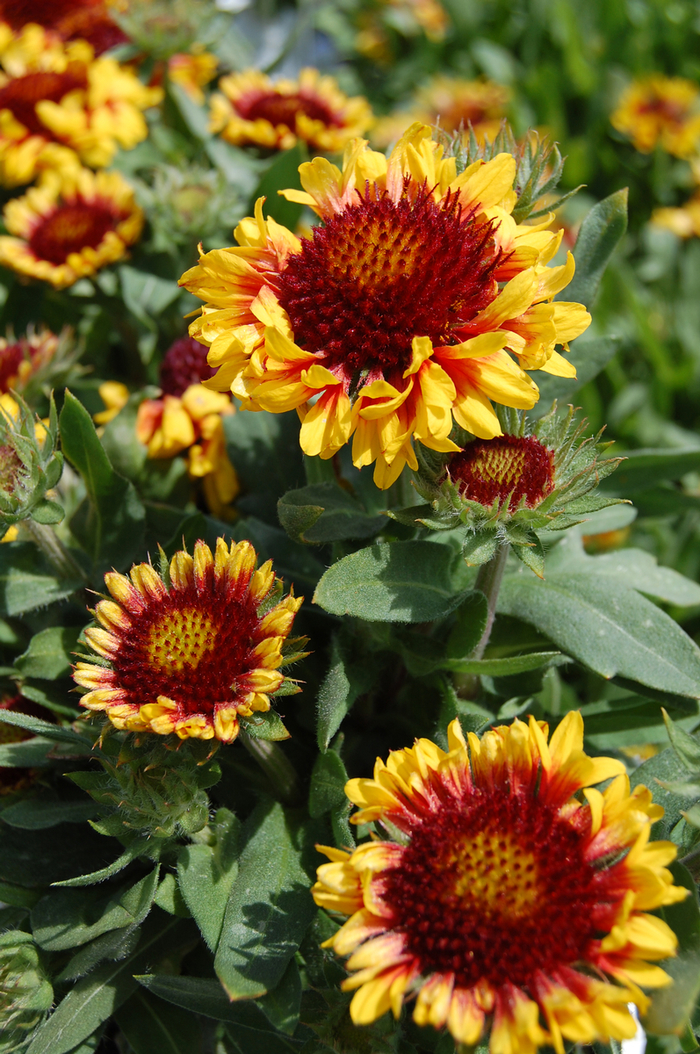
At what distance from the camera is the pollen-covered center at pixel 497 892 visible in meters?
0.80

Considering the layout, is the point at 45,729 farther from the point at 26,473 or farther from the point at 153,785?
the point at 26,473

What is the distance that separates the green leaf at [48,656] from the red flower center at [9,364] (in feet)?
1.84

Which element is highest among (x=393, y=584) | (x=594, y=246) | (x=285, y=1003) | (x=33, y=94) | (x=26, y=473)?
(x=33, y=94)

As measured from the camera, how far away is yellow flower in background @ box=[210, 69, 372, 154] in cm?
203

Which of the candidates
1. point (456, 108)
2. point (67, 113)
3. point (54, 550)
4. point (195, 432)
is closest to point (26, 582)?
point (54, 550)

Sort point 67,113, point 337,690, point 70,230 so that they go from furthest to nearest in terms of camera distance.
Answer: point 67,113 → point 70,230 → point 337,690

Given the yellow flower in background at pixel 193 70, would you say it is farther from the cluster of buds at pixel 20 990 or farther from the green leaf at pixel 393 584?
the cluster of buds at pixel 20 990

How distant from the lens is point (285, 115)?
2.09m

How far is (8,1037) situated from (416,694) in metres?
0.76

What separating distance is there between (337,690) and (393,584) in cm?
16

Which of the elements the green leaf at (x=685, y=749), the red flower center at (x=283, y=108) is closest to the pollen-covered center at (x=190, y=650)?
the green leaf at (x=685, y=749)

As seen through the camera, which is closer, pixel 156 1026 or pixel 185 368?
pixel 156 1026

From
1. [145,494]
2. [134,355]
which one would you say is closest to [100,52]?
[134,355]

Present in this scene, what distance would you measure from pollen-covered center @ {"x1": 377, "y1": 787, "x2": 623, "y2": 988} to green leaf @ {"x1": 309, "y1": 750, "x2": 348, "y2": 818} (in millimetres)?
208
